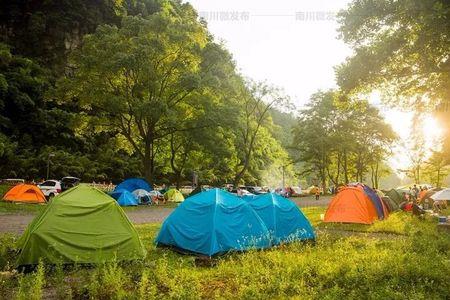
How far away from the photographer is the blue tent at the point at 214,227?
39.2 feet

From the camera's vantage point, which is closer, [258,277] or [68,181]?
[258,277]

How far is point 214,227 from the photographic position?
1194 centimetres

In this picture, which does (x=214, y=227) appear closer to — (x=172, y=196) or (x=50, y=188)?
(x=50, y=188)

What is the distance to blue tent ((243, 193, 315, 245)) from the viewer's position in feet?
45.9

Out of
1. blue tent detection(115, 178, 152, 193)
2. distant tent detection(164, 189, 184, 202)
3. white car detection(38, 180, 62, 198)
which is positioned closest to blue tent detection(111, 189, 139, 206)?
blue tent detection(115, 178, 152, 193)

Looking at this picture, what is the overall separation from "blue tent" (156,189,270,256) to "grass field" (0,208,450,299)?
419mm

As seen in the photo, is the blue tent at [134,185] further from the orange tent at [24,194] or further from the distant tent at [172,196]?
the orange tent at [24,194]

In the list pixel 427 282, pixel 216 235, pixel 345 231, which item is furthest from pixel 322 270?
pixel 345 231

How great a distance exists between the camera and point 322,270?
379 inches

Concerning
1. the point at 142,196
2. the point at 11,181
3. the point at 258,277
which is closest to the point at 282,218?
the point at 258,277

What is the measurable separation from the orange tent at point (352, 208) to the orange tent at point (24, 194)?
19.1 m

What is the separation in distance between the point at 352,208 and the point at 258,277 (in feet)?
39.4

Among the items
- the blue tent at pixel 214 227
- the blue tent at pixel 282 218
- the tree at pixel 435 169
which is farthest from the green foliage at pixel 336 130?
the blue tent at pixel 214 227

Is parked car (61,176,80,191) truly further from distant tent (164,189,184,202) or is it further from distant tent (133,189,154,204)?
distant tent (164,189,184,202)
